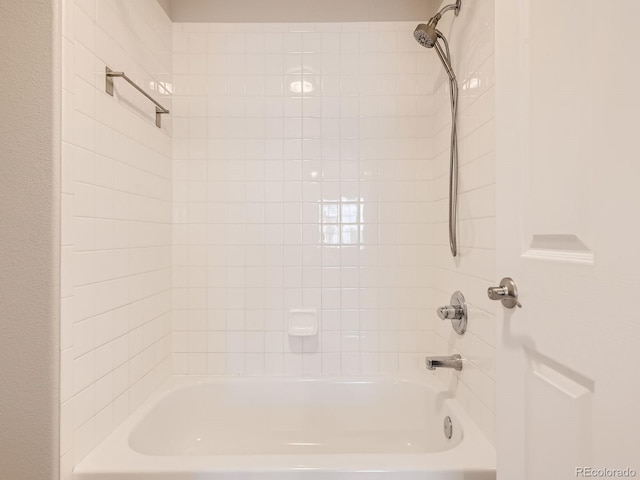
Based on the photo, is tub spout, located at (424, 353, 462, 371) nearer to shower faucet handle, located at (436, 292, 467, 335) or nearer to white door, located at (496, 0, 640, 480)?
shower faucet handle, located at (436, 292, 467, 335)

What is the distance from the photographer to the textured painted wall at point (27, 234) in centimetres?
103

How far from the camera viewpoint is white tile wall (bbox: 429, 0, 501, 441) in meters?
1.28

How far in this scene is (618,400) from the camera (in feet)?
1.74

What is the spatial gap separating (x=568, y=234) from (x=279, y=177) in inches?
59.0

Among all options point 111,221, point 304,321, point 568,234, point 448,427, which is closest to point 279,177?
point 304,321

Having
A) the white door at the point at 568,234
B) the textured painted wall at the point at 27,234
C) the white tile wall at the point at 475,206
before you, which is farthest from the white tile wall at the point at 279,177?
the white door at the point at 568,234

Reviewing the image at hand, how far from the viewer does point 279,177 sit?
77.7 inches

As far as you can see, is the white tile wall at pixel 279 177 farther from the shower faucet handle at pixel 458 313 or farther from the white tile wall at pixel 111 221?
the shower faucet handle at pixel 458 313

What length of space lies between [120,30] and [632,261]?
1692 mm

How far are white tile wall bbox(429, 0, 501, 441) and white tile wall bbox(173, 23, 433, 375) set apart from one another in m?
0.36

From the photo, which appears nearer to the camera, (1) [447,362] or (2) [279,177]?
(1) [447,362]

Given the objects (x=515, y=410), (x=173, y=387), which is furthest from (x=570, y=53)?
(x=173, y=387)

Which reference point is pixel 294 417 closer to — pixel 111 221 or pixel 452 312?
pixel 452 312

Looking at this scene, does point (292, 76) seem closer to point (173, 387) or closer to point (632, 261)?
point (173, 387)
